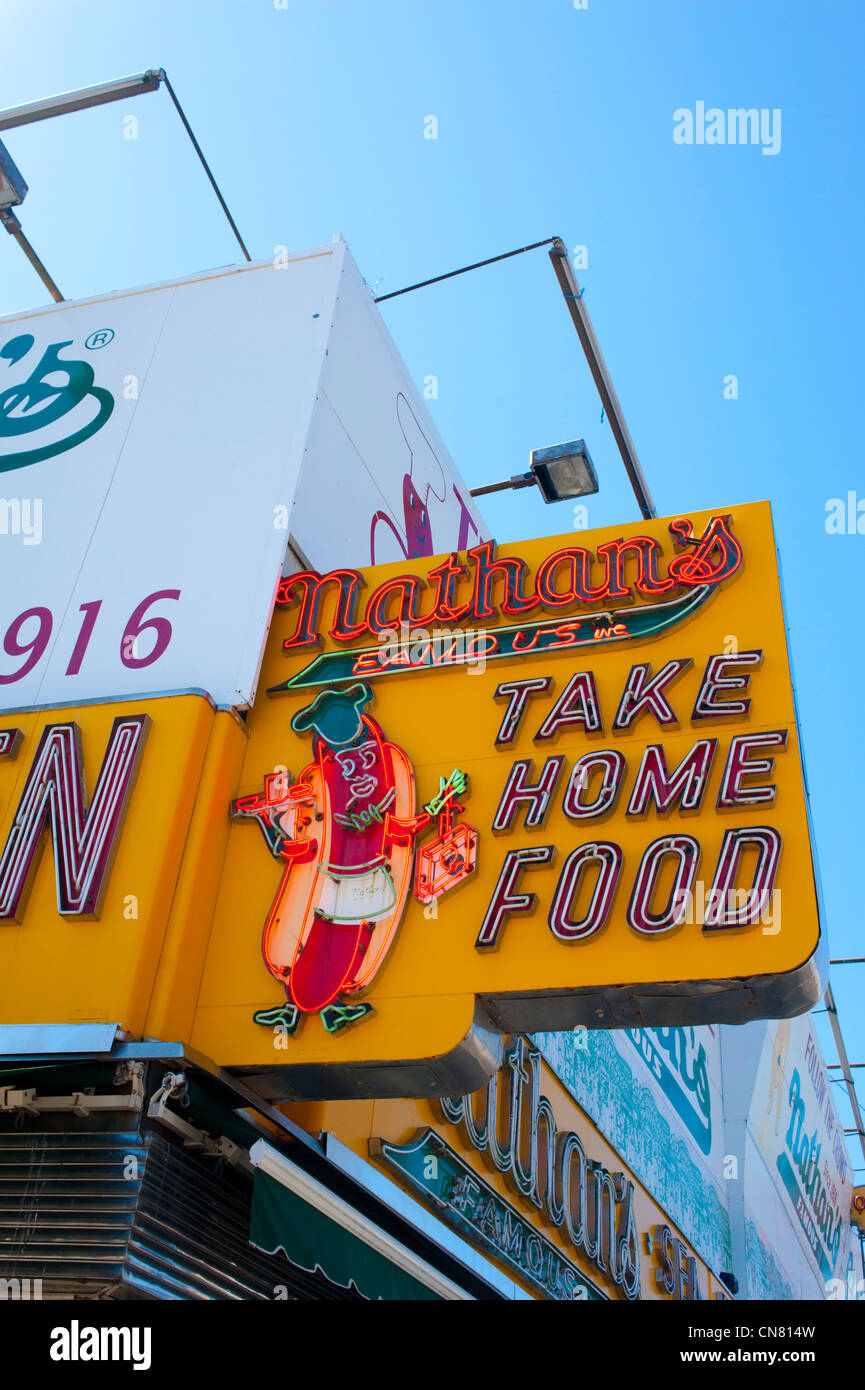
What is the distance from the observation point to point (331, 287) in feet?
27.8

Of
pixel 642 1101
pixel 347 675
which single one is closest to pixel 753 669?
pixel 347 675

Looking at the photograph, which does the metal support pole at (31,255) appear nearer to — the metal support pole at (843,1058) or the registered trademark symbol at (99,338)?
the registered trademark symbol at (99,338)

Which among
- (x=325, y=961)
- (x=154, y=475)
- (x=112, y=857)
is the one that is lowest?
(x=325, y=961)

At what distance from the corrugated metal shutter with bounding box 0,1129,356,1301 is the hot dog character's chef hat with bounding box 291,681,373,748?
2175 mm

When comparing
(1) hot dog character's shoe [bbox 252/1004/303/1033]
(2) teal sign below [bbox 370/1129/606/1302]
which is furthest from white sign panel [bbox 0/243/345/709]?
(2) teal sign below [bbox 370/1129/606/1302]

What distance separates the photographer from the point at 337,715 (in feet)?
20.6

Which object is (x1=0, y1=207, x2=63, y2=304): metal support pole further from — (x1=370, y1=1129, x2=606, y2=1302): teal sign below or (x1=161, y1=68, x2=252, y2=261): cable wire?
(x1=370, y1=1129, x2=606, y2=1302): teal sign below

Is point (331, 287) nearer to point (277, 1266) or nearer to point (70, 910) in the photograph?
point (70, 910)

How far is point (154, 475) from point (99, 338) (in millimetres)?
1966

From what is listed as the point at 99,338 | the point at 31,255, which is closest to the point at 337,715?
the point at 99,338

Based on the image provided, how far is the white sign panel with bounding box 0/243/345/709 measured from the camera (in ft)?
21.8

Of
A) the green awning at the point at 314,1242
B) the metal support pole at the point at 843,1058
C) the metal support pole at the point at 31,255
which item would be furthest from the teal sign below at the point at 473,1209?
the metal support pole at the point at 843,1058

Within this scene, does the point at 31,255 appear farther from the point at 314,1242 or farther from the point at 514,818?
the point at 314,1242
